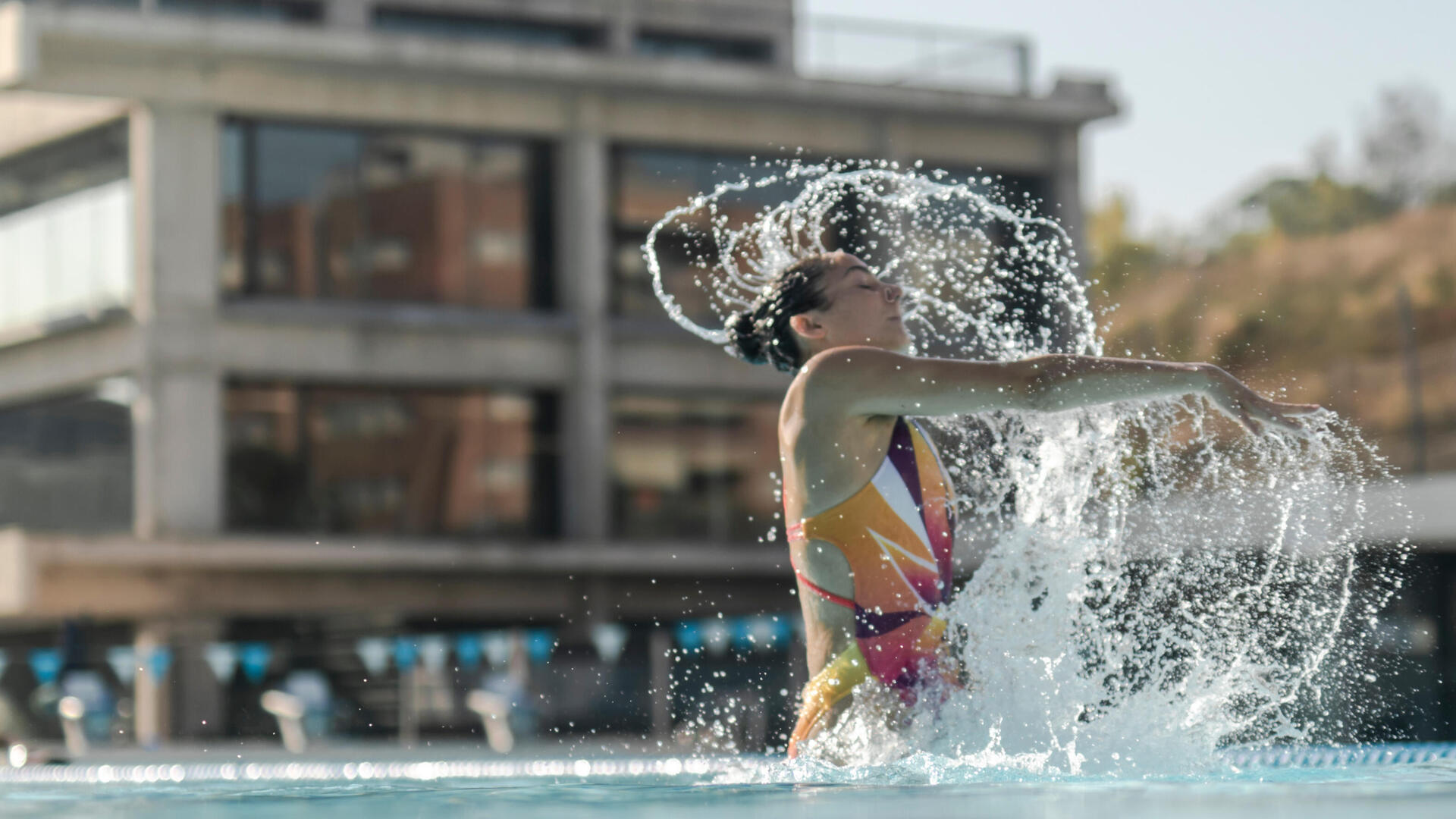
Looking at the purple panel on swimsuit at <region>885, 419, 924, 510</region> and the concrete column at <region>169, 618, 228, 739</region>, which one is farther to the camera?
the concrete column at <region>169, 618, 228, 739</region>

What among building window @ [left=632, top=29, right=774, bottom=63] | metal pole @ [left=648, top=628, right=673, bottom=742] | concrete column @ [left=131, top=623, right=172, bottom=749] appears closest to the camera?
metal pole @ [left=648, top=628, right=673, bottom=742]

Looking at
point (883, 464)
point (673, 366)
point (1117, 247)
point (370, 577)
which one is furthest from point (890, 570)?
point (1117, 247)

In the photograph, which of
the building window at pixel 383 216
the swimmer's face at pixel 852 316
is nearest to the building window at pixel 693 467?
the building window at pixel 383 216

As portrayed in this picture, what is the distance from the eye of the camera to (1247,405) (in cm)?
421

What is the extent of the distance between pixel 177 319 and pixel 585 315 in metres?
5.96

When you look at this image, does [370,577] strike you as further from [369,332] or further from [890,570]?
[890,570]

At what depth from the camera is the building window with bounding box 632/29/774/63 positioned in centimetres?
3525

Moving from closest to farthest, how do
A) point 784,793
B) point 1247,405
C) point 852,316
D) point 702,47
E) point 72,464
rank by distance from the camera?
point 784,793 < point 1247,405 < point 852,316 < point 72,464 < point 702,47

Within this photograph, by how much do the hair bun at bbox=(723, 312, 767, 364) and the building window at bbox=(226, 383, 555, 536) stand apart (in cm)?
2237

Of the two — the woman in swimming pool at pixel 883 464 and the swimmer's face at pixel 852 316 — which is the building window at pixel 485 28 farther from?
the woman in swimming pool at pixel 883 464

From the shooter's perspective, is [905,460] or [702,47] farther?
[702,47]

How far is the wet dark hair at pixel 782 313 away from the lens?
15.2ft

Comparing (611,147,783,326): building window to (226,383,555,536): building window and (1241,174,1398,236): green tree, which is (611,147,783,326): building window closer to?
(226,383,555,536): building window

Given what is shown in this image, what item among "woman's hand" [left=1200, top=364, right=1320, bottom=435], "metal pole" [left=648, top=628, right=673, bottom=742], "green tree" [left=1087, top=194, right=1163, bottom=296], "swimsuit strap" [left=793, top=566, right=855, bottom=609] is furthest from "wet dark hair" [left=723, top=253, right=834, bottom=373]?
"green tree" [left=1087, top=194, right=1163, bottom=296]
